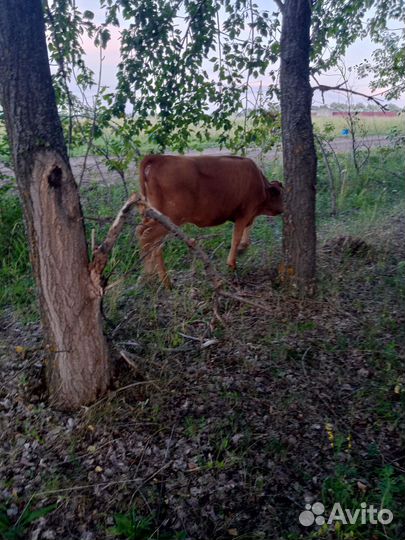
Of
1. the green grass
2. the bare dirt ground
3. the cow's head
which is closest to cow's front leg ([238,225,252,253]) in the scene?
the green grass

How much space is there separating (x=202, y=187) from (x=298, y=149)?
4.28 ft

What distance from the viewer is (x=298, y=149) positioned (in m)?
4.67

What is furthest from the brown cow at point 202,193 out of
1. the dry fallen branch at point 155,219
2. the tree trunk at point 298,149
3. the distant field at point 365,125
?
the distant field at point 365,125

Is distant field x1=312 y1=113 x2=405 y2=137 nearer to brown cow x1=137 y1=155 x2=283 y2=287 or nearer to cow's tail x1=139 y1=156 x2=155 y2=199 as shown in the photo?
brown cow x1=137 y1=155 x2=283 y2=287

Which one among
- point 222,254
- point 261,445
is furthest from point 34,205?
point 222,254

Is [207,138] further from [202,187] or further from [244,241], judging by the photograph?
[244,241]

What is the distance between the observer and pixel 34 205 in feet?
9.85

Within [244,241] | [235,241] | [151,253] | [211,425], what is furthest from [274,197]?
[211,425]

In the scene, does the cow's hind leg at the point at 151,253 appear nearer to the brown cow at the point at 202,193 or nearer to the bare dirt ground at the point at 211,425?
the brown cow at the point at 202,193

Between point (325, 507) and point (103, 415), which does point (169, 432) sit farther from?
point (325, 507)

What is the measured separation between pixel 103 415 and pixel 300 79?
135 inches

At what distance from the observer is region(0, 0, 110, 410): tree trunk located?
2.88 metres

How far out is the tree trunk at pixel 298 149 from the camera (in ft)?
15.0

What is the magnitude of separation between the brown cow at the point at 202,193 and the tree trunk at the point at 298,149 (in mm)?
992
